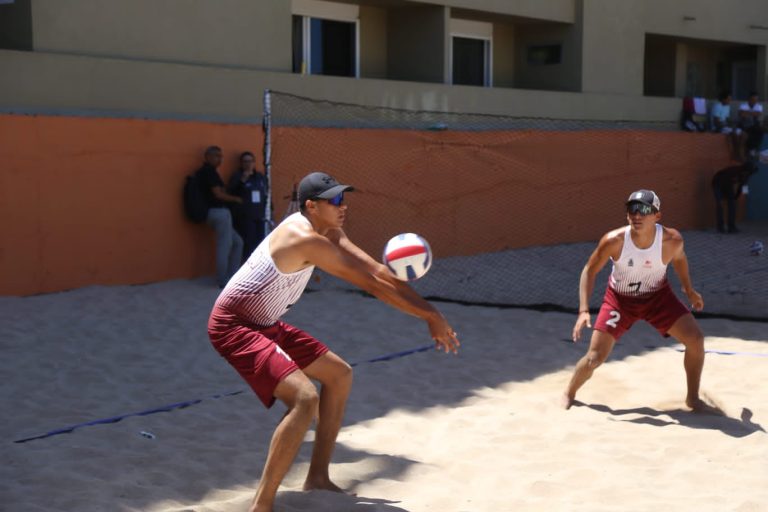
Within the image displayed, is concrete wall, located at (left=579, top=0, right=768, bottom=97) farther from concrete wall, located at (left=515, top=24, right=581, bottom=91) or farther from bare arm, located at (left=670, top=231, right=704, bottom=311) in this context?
bare arm, located at (left=670, top=231, right=704, bottom=311)

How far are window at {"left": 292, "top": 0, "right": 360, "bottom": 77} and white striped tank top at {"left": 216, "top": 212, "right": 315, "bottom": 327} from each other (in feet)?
39.4

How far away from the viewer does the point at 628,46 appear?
68.2 ft

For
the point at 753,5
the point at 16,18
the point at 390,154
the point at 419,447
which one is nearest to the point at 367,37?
the point at 390,154

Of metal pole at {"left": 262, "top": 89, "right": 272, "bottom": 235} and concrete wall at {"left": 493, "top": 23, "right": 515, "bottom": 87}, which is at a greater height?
concrete wall at {"left": 493, "top": 23, "right": 515, "bottom": 87}

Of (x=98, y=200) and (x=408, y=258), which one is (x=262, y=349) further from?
(x=98, y=200)

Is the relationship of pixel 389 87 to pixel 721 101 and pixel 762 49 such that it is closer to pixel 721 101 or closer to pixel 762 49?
pixel 721 101

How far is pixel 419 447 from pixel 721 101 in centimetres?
1752

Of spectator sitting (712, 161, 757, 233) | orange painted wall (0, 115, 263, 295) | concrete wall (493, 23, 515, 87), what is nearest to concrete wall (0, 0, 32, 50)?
orange painted wall (0, 115, 263, 295)

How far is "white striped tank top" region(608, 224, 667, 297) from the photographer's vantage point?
7000 mm

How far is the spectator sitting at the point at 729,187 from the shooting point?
63.5ft

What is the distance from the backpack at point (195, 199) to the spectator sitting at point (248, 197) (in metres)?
0.40

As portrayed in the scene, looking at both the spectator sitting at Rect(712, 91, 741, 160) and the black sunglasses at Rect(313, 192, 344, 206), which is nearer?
the black sunglasses at Rect(313, 192, 344, 206)

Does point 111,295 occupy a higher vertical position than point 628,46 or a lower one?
lower

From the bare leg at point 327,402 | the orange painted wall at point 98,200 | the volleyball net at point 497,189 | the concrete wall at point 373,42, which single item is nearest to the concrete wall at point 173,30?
the volleyball net at point 497,189
